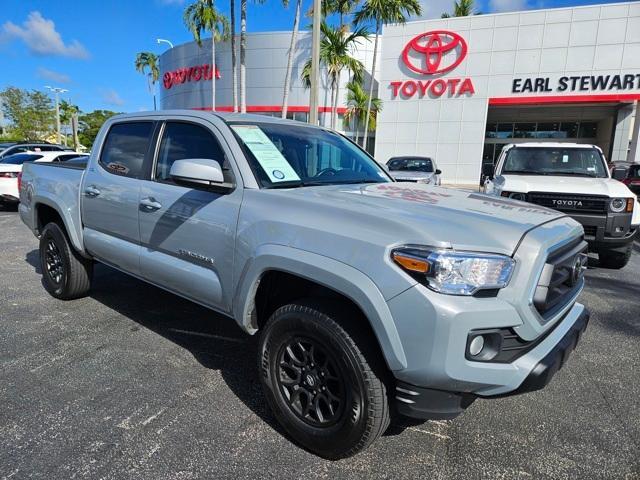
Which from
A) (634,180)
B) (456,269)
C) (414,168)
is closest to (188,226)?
(456,269)

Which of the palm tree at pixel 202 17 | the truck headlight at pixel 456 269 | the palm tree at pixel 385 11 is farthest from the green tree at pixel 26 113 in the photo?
the truck headlight at pixel 456 269

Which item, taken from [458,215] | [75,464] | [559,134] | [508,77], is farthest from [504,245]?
[559,134]

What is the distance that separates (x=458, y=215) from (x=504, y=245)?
1.01 feet

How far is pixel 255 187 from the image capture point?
2.66m

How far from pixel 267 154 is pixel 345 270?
122 cm

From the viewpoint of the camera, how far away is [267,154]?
2.93 m

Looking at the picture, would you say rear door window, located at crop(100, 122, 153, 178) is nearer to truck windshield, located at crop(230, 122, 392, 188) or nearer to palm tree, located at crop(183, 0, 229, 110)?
truck windshield, located at crop(230, 122, 392, 188)

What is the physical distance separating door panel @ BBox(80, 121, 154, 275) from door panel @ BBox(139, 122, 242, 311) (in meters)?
0.18

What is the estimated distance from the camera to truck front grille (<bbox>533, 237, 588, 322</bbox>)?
2035 millimetres

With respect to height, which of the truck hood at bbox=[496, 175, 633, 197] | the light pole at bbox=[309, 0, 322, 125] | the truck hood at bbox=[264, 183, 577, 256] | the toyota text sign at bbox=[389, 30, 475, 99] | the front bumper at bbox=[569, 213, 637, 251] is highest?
the toyota text sign at bbox=[389, 30, 475, 99]

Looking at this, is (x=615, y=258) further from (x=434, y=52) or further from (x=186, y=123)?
(x=434, y=52)

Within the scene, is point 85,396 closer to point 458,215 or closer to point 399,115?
point 458,215

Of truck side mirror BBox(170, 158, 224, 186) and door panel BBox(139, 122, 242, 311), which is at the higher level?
truck side mirror BBox(170, 158, 224, 186)

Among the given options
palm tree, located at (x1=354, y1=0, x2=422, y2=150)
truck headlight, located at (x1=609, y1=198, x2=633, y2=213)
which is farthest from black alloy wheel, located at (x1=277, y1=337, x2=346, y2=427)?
palm tree, located at (x1=354, y1=0, x2=422, y2=150)
